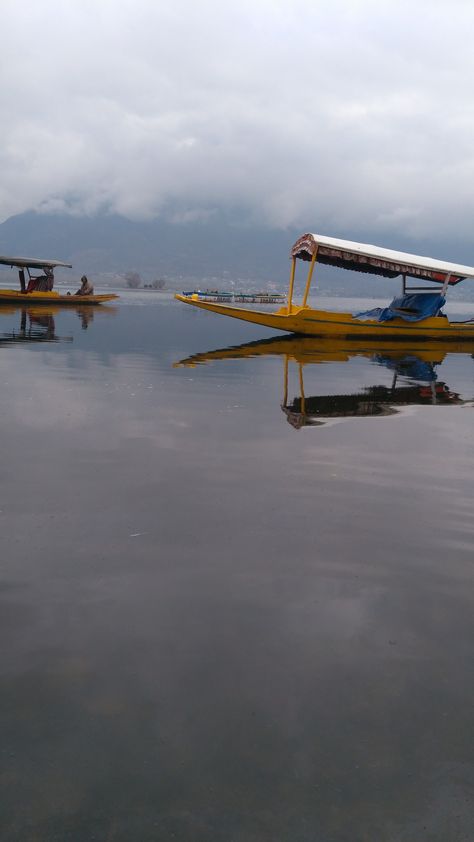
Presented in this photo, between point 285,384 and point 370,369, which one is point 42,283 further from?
point 285,384

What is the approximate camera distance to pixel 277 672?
3264 millimetres

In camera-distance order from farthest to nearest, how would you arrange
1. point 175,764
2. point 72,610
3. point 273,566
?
point 273,566 → point 72,610 → point 175,764

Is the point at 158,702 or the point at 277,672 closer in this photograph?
the point at 158,702

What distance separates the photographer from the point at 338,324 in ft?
85.7

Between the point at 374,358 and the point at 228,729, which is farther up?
the point at 374,358

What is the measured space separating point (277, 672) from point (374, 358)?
62.3ft

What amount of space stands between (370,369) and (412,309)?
10.2m

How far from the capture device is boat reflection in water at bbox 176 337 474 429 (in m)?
11.3

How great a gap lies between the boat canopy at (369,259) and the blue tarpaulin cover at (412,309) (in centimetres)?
90

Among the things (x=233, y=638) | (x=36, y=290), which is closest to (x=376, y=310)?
(x=233, y=638)

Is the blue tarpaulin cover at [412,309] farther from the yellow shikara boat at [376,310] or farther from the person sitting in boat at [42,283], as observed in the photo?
the person sitting in boat at [42,283]

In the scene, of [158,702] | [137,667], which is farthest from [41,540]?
[158,702]

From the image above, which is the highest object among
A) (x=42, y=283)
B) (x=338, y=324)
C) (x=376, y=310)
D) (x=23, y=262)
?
(x=23, y=262)

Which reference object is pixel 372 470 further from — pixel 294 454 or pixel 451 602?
pixel 451 602
